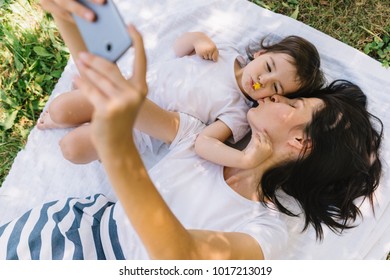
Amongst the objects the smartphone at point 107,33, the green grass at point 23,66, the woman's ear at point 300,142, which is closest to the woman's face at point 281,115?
the woman's ear at point 300,142

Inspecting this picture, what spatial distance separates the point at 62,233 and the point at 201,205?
0.69m

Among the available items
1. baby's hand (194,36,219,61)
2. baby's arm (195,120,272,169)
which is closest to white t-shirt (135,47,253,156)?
baby's hand (194,36,219,61)

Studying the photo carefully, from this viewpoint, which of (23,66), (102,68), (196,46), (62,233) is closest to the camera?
(102,68)

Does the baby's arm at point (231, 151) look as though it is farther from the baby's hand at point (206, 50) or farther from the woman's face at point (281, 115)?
the baby's hand at point (206, 50)

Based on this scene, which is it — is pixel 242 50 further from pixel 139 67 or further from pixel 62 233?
pixel 139 67

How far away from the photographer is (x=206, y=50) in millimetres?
2721

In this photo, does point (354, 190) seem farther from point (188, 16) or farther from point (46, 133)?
point (46, 133)

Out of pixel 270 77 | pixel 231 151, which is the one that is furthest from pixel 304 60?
pixel 231 151

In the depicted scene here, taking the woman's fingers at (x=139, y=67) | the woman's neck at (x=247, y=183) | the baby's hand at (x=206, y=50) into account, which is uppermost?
the woman's fingers at (x=139, y=67)

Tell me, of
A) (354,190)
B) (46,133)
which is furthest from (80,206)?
(354,190)

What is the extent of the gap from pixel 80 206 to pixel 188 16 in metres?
1.48

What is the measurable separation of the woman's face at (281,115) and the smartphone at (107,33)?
116 cm

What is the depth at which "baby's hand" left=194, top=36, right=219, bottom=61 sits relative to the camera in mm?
2723

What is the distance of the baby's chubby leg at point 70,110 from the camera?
2593 mm
